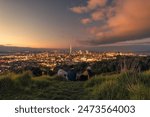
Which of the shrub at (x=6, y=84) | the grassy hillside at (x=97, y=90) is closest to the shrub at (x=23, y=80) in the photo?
the grassy hillside at (x=97, y=90)

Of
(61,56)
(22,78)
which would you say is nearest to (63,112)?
(22,78)

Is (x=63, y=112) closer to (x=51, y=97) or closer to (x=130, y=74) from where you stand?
(x=51, y=97)

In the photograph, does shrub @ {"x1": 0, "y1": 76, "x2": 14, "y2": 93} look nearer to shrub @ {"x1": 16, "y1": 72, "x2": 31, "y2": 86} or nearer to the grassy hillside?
the grassy hillside

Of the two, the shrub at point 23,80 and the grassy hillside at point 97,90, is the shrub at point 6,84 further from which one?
the shrub at point 23,80

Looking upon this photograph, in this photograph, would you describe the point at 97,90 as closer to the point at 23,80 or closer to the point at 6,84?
the point at 6,84

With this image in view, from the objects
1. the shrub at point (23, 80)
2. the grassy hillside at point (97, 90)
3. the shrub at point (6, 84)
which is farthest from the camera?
the shrub at point (23, 80)

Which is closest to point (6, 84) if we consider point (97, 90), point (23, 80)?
point (23, 80)

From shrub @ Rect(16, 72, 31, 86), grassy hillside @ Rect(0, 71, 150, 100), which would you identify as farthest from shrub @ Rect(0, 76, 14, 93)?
shrub @ Rect(16, 72, 31, 86)

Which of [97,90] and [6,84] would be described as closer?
[97,90]

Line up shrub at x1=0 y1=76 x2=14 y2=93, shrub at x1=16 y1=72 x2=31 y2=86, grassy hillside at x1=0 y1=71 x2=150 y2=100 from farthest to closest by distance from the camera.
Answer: shrub at x1=16 y1=72 x2=31 y2=86, shrub at x1=0 y1=76 x2=14 y2=93, grassy hillside at x1=0 y1=71 x2=150 y2=100

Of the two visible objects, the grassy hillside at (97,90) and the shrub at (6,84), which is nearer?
the grassy hillside at (97,90)

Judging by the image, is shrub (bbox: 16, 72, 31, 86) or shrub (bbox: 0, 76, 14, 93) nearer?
shrub (bbox: 0, 76, 14, 93)
